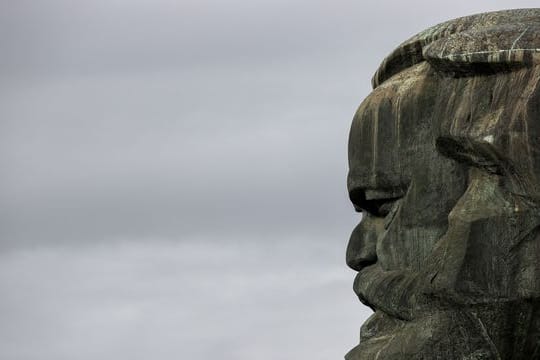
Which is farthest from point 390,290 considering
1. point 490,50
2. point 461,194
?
point 490,50

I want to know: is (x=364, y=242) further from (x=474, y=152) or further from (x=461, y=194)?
(x=474, y=152)

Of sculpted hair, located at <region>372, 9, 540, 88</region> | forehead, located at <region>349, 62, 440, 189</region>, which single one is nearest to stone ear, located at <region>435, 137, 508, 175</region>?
forehead, located at <region>349, 62, 440, 189</region>

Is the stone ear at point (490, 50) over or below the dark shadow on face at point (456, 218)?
over

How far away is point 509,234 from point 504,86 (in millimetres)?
1772

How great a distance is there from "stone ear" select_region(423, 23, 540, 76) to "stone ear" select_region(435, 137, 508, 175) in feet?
2.89

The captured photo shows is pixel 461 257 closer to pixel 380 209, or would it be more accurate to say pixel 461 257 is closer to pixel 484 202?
pixel 484 202

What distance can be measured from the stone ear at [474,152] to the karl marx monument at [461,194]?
17mm

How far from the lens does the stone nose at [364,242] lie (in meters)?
24.8

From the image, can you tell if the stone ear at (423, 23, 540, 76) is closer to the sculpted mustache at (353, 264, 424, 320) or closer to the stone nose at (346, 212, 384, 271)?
the sculpted mustache at (353, 264, 424, 320)

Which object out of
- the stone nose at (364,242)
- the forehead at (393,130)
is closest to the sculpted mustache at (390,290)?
the stone nose at (364,242)

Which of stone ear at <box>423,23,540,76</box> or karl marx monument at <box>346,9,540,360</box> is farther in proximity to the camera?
stone ear at <box>423,23,540,76</box>

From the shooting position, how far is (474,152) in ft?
→ 72.7

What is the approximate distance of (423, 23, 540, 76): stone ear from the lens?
22.1 m

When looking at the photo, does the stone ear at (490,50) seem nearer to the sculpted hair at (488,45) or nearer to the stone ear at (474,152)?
the sculpted hair at (488,45)
